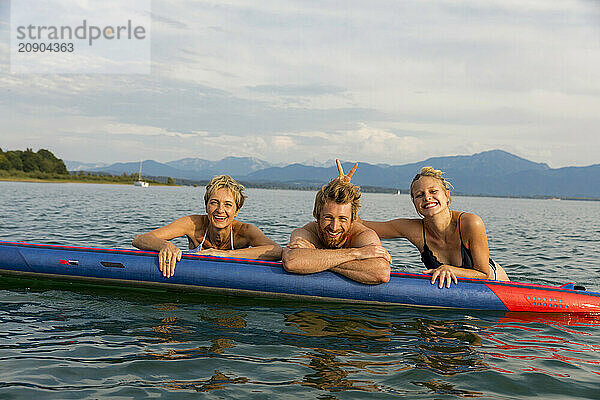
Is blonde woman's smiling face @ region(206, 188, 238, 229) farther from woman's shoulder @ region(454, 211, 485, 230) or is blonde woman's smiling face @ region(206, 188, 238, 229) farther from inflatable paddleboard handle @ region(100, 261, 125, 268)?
woman's shoulder @ region(454, 211, 485, 230)

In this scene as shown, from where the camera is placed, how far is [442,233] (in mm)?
6457

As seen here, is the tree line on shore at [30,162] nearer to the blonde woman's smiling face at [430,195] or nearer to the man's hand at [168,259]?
the man's hand at [168,259]

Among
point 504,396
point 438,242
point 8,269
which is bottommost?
point 504,396

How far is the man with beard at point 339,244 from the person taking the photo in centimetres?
556

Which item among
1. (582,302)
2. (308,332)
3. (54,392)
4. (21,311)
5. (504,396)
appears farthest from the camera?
(582,302)

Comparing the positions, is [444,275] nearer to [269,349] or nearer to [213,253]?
[269,349]

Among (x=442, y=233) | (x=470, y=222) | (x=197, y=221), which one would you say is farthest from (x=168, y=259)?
(x=470, y=222)

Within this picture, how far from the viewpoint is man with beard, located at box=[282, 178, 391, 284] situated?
556cm

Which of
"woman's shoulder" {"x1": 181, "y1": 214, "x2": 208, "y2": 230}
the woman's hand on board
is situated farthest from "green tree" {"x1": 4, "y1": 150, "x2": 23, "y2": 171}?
the woman's hand on board

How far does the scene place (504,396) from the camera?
408 centimetres

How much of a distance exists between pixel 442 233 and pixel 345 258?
145 centimetres

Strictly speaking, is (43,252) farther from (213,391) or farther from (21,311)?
(213,391)

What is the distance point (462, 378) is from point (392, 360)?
643mm

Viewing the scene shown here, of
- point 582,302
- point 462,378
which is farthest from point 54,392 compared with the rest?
point 582,302
